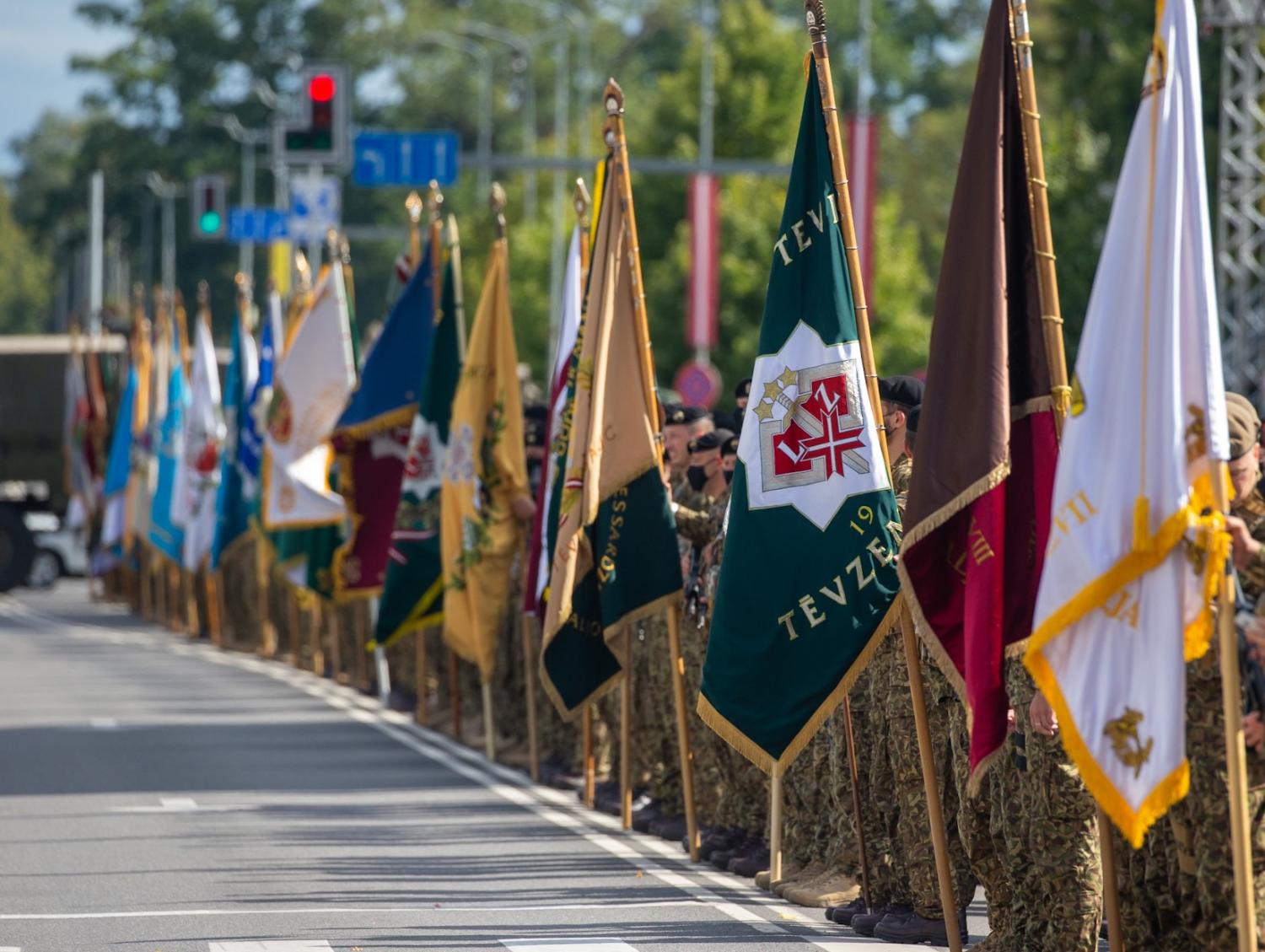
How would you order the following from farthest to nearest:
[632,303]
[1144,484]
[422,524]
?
[422,524] < [632,303] < [1144,484]

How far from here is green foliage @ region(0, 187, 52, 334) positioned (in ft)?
430

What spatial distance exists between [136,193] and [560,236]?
84.6ft

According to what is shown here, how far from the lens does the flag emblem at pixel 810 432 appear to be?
8.98m

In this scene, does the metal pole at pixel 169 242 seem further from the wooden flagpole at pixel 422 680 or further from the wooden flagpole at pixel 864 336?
the wooden flagpole at pixel 864 336

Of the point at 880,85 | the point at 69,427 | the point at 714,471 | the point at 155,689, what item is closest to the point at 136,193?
the point at 880,85

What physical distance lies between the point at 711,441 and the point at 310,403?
33.2 feet

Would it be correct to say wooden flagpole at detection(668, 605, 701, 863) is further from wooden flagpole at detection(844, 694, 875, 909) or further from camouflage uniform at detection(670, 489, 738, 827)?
wooden flagpole at detection(844, 694, 875, 909)

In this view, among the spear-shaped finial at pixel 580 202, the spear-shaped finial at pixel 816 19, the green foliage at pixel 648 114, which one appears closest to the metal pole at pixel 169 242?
the green foliage at pixel 648 114

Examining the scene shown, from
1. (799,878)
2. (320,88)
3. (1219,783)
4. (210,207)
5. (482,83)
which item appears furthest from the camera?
(482,83)

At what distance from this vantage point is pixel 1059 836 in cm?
768

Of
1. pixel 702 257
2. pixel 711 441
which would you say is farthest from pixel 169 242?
pixel 711 441

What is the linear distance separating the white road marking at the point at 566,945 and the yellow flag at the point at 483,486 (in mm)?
5971

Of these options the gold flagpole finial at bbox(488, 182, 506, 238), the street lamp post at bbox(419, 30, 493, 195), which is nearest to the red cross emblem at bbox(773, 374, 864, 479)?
the gold flagpole finial at bbox(488, 182, 506, 238)

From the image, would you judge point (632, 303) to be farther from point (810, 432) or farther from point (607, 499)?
point (810, 432)
